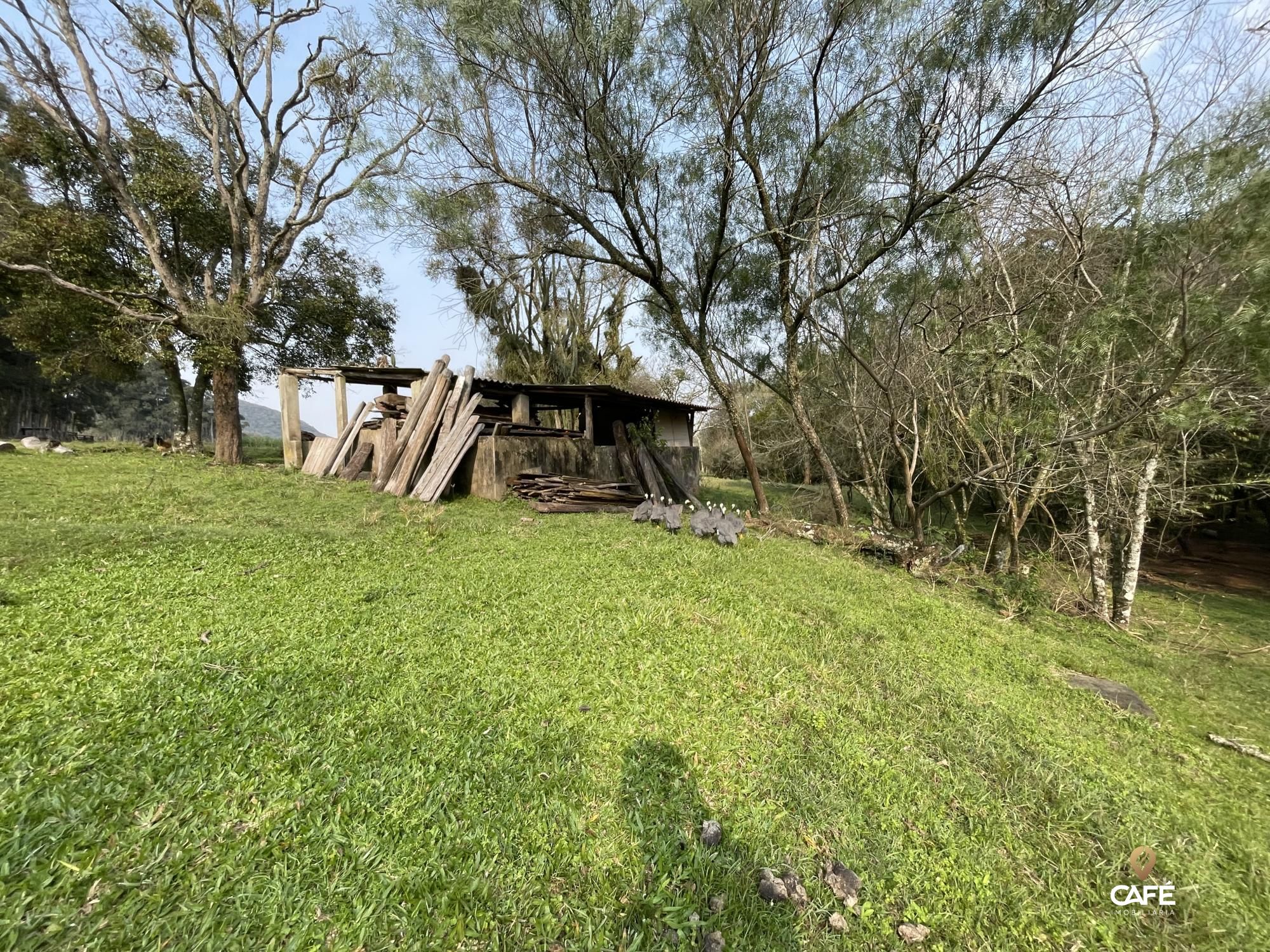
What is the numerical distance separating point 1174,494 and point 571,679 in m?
7.69

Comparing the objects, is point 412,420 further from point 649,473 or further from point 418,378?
point 649,473

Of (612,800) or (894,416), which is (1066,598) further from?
(612,800)

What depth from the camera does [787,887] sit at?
1.69 meters

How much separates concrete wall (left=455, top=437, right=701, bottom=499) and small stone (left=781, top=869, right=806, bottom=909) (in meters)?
7.38

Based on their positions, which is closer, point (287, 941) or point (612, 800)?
point (287, 941)

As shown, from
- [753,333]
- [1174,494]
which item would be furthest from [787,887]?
[753,333]

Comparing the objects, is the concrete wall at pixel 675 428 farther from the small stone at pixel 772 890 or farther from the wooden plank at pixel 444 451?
the small stone at pixel 772 890

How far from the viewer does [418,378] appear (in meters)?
10.2

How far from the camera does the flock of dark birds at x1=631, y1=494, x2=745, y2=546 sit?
6.42 m

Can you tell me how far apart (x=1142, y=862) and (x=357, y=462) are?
11.4 metres

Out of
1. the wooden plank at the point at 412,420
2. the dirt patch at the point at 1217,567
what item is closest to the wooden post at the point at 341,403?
the wooden plank at the point at 412,420

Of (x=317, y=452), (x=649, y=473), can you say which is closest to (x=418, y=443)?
(x=317, y=452)

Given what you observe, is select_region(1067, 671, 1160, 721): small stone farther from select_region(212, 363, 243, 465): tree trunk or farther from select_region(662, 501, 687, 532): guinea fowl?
select_region(212, 363, 243, 465): tree trunk

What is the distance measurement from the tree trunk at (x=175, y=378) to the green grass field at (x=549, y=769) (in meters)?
12.1
